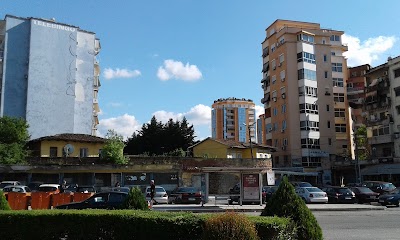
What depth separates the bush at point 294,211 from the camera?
29.7 ft

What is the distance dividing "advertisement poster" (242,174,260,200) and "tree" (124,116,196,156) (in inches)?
1717

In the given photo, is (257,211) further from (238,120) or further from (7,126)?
(238,120)

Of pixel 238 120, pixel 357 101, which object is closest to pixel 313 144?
pixel 357 101

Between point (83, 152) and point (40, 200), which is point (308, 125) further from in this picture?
point (40, 200)

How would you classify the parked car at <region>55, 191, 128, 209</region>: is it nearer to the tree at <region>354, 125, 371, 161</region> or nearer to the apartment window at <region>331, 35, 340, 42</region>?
the tree at <region>354, 125, 371, 161</region>

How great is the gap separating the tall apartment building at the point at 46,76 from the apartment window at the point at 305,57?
111 feet

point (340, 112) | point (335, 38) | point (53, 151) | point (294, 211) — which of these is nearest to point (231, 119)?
point (335, 38)

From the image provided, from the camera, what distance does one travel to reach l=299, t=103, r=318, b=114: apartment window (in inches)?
2630

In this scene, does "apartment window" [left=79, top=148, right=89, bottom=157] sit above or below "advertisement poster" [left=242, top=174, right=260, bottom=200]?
above

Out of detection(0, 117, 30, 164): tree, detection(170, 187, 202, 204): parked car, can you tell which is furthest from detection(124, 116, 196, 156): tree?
detection(170, 187, 202, 204): parked car

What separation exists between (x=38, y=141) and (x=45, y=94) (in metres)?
10.9

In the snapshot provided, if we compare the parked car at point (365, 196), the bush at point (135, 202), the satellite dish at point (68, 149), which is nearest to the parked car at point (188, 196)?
the parked car at point (365, 196)

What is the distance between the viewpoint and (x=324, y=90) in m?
69.9

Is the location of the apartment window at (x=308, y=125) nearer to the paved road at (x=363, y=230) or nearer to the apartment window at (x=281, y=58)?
the apartment window at (x=281, y=58)
